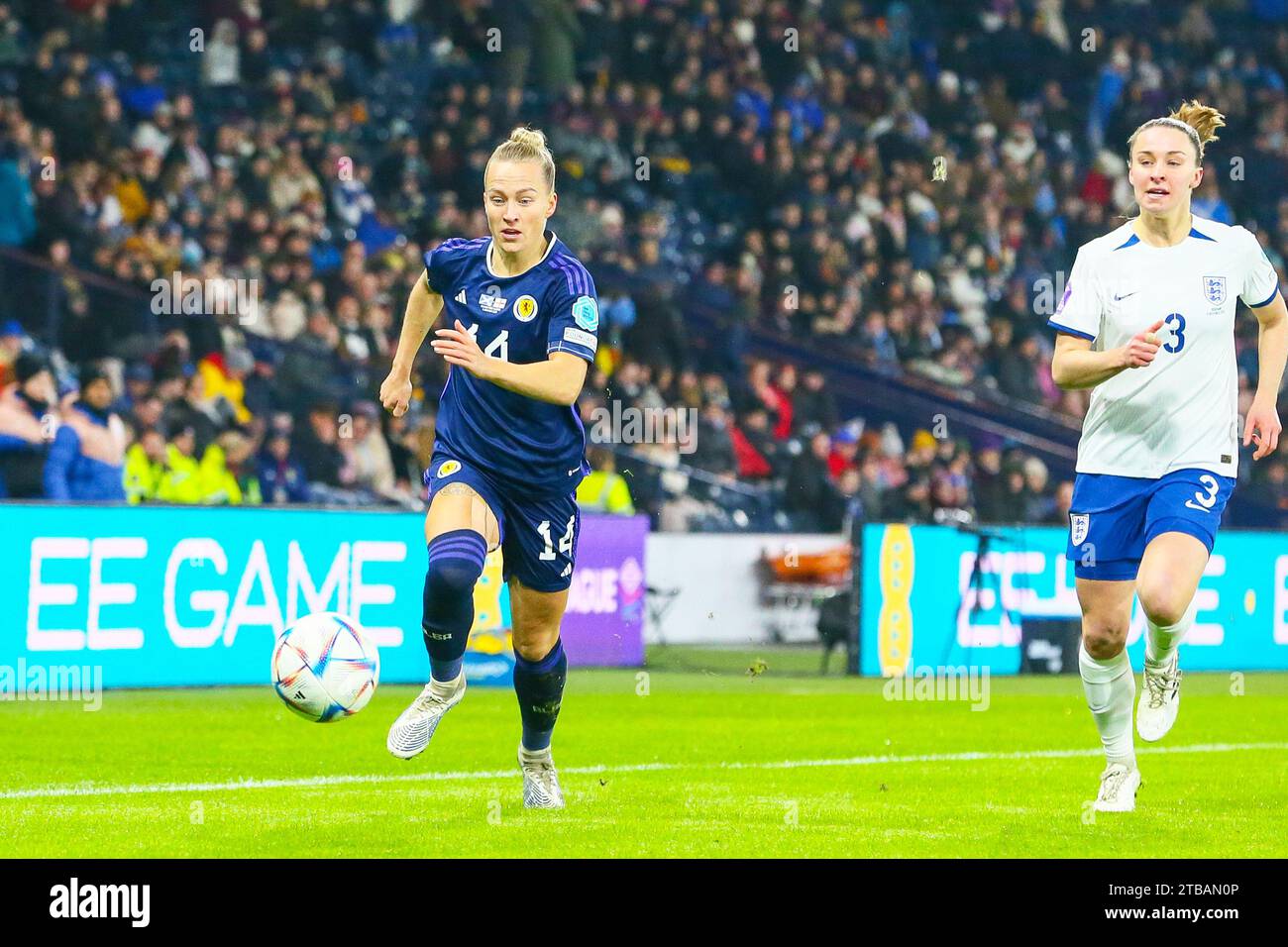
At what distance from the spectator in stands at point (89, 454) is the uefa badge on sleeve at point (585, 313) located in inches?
289

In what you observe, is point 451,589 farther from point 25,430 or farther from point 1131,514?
point 25,430

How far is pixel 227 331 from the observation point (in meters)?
15.9

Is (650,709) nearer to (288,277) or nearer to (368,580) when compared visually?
(368,580)

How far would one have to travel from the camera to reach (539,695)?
7.26 meters

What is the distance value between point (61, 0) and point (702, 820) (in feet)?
45.6

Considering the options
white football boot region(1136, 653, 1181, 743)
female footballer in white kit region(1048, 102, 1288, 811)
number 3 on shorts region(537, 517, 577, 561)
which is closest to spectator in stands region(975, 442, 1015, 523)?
white football boot region(1136, 653, 1181, 743)

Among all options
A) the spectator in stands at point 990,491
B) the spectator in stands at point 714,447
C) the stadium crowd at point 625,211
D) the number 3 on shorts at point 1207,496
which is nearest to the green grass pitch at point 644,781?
the number 3 on shorts at point 1207,496

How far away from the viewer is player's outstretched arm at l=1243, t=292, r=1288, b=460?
7398mm

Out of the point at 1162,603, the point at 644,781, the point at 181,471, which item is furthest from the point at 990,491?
the point at 1162,603

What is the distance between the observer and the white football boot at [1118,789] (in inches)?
293

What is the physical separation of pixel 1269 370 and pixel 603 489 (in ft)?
31.1

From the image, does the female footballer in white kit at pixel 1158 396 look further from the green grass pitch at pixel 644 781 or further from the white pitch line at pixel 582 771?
the white pitch line at pixel 582 771

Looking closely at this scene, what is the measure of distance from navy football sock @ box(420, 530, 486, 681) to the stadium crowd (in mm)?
6562
